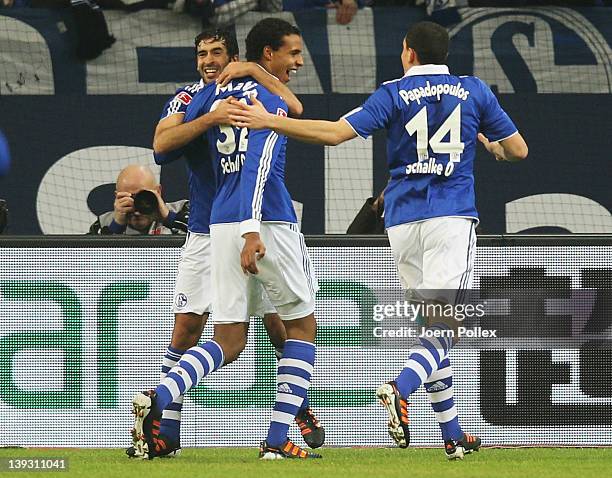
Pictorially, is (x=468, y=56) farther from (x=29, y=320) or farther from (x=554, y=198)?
(x=29, y=320)

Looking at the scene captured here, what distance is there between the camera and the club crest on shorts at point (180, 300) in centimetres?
593

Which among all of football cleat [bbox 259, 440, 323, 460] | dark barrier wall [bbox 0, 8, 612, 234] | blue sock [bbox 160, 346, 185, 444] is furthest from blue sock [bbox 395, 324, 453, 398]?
dark barrier wall [bbox 0, 8, 612, 234]

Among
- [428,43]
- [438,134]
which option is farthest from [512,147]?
[428,43]

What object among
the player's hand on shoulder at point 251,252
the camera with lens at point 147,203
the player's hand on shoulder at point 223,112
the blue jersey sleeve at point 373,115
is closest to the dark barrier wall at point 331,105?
the camera with lens at point 147,203

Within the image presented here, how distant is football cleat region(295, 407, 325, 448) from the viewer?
235 inches

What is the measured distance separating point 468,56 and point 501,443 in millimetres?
4106

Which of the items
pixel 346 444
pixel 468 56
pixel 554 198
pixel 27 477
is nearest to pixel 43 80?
pixel 468 56

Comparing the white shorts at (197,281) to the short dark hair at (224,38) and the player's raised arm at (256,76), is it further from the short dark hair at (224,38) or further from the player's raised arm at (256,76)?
the short dark hair at (224,38)

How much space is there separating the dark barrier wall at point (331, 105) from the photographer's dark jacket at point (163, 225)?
7.62ft

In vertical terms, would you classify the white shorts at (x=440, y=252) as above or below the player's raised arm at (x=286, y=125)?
below

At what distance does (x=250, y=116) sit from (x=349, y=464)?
1.49 metres

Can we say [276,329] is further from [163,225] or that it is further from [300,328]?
[163,225]

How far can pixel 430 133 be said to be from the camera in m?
5.55

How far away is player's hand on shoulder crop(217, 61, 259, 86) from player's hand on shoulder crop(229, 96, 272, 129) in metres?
0.27
